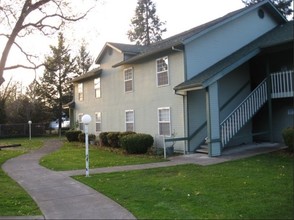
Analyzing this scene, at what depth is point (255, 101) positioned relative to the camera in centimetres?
1697

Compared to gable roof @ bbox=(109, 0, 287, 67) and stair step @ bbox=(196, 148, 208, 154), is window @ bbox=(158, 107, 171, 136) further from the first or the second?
gable roof @ bbox=(109, 0, 287, 67)

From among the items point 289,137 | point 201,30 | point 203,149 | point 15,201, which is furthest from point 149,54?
point 15,201

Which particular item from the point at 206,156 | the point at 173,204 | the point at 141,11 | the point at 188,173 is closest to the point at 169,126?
the point at 206,156

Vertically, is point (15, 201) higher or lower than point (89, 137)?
lower

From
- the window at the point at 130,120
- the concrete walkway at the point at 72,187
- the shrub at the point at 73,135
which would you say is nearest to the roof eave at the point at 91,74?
the shrub at the point at 73,135

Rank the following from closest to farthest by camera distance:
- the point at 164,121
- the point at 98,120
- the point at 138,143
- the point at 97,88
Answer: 1. the point at 138,143
2. the point at 164,121
3. the point at 98,120
4. the point at 97,88

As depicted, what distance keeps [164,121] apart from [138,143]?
2.04 meters

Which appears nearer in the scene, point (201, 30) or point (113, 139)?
point (201, 30)

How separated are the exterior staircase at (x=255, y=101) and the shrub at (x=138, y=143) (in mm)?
2566

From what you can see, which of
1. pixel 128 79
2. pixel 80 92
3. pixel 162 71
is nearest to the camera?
pixel 162 71

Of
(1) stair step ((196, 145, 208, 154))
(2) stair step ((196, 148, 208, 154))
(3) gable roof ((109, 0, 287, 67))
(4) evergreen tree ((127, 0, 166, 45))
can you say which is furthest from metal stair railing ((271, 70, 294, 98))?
(4) evergreen tree ((127, 0, 166, 45))

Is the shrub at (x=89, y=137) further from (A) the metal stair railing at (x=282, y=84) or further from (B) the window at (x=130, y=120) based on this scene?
(A) the metal stair railing at (x=282, y=84)

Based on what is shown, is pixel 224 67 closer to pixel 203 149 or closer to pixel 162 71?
pixel 203 149

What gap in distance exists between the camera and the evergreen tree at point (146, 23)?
175 feet
